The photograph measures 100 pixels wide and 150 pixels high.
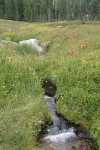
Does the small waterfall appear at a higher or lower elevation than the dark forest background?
higher

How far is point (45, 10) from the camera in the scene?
408 ft

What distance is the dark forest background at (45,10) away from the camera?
319 feet

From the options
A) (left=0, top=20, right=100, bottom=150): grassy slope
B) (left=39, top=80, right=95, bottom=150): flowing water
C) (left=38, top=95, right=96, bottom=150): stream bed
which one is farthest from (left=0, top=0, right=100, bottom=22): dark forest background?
(left=38, top=95, right=96, bottom=150): stream bed

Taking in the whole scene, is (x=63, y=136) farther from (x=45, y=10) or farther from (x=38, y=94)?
(x=45, y=10)

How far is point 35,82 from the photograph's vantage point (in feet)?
57.2

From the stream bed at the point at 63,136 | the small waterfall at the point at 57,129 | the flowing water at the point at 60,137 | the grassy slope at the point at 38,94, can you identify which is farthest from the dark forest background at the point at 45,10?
the stream bed at the point at 63,136

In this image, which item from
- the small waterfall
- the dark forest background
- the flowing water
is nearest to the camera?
the flowing water

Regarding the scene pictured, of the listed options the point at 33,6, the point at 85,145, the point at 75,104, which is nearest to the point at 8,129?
the point at 85,145

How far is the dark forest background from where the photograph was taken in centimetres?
9731

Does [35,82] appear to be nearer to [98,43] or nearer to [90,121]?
[90,121]

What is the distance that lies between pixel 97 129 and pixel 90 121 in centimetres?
87

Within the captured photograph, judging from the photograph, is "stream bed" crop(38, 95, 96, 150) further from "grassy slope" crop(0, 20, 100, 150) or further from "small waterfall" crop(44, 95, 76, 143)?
"grassy slope" crop(0, 20, 100, 150)

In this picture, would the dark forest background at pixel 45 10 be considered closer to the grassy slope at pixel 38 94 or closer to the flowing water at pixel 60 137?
the grassy slope at pixel 38 94

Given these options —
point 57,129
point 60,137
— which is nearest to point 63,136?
point 60,137
